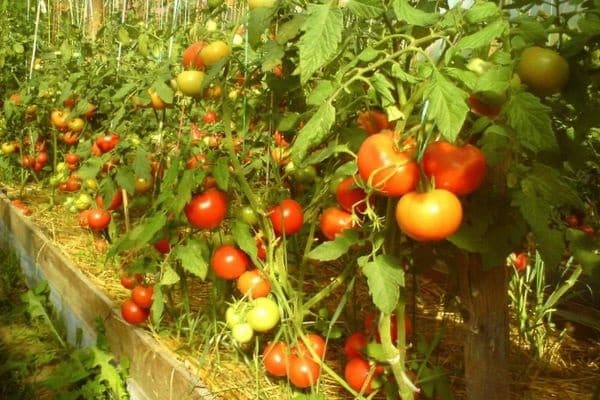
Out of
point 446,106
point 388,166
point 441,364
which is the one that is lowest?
point 441,364

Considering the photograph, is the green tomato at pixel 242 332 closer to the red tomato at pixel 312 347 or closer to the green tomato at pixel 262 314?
the green tomato at pixel 262 314

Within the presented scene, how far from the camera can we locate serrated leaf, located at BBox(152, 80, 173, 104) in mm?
1947

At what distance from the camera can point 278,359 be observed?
162 centimetres

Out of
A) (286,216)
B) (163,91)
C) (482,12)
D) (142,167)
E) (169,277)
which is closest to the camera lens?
(482,12)

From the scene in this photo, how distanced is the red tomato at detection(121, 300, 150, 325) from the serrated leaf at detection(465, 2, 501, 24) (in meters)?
1.53

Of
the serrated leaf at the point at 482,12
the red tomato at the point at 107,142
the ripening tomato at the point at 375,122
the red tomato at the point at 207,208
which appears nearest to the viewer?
the serrated leaf at the point at 482,12

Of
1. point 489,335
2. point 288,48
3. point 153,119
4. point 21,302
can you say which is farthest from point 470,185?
point 21,302

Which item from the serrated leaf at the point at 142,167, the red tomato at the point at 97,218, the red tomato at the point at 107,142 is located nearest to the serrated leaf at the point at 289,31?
the serrated leaf at the point at 142,167

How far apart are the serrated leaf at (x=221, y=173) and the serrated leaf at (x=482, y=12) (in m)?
0.75

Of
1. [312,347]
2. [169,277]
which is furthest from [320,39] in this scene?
[169,277]

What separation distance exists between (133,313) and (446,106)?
60.9 inches

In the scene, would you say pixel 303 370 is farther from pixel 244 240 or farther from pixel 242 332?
pixel 244 240

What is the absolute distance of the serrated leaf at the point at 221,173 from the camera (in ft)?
4.87

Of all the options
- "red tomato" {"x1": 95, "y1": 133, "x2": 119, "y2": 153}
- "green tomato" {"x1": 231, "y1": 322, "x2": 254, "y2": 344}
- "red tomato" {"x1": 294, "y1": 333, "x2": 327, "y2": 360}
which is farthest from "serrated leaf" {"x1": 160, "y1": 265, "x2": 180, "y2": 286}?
"red tomato" {"x1": 95, "y1": 133, "x2": 119, "y2": 153}
